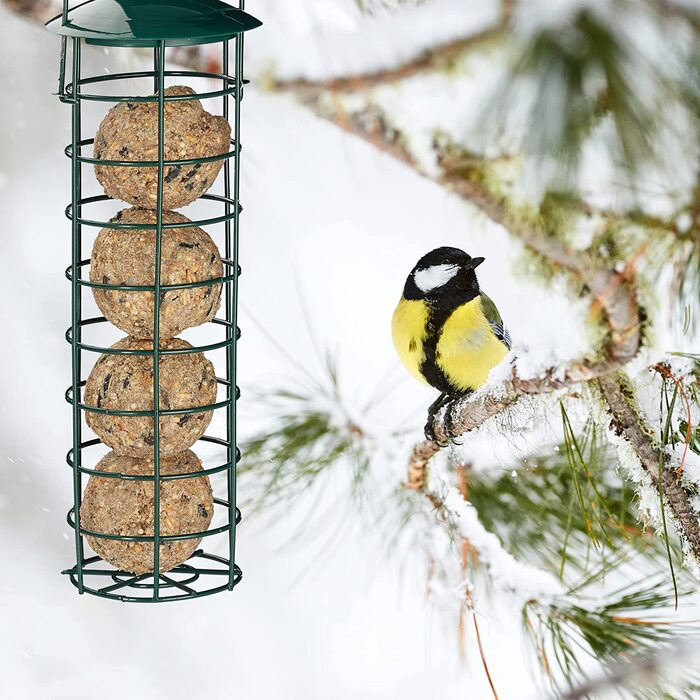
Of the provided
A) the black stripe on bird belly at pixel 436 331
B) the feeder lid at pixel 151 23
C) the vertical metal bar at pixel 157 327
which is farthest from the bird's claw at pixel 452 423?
the feeder lid at pixel 151 23

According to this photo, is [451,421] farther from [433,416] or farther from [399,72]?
[399,72]

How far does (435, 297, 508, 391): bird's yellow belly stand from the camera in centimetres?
129

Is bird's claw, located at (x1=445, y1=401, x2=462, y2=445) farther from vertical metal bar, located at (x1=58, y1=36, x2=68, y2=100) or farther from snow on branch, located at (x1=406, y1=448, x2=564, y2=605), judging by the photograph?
vertical metal bar, located at (x1=58, y1=36, x2=68, y2=100)

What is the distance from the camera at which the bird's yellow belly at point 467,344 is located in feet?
4.22

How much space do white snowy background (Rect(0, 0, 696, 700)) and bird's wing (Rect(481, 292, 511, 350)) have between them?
0.10 metres

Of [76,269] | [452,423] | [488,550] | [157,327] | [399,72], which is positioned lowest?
[488,550]

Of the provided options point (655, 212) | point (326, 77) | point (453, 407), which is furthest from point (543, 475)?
point (326, 77)

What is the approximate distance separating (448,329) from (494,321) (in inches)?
2.5

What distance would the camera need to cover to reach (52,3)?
140 cm

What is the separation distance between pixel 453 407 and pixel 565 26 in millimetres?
435

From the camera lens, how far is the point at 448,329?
129 centimetres

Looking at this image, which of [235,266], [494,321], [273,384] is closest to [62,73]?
[235,266]

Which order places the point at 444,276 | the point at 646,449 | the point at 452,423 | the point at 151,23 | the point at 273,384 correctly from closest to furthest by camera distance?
1. the point at 151,23
2. the point at 646,449
3. the point at 452,423
4. the point at 444,276
5. the point at 273,384

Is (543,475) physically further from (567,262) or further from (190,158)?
(190,158)
